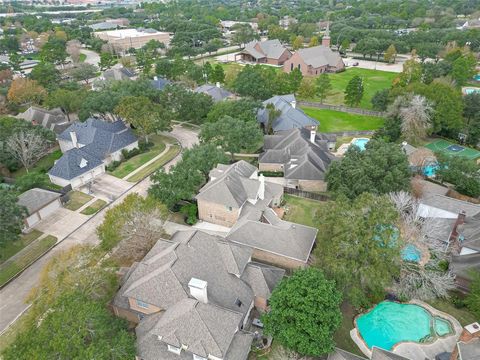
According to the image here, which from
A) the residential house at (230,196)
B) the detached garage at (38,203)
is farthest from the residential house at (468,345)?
the detached garage at (38,203)

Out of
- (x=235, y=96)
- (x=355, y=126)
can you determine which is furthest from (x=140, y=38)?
(x=355, y=126)

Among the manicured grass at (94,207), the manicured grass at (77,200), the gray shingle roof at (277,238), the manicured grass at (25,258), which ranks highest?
the gray shingle roof at (277,238)

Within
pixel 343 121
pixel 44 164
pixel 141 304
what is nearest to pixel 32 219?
pixel 44 164

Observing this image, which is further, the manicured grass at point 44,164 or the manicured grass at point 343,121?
the manicured grass at point 343,121

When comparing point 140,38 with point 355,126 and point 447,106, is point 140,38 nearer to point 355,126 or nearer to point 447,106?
point 355,126

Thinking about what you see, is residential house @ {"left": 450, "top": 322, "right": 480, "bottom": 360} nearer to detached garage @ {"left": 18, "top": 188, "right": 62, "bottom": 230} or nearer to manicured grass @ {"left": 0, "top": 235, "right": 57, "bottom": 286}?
manicured grass @ {"left": 0, "top": 235, "right": 57, "bottom": 286}

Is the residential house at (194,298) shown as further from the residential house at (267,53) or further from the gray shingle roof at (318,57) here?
the residential house at (267,53)
